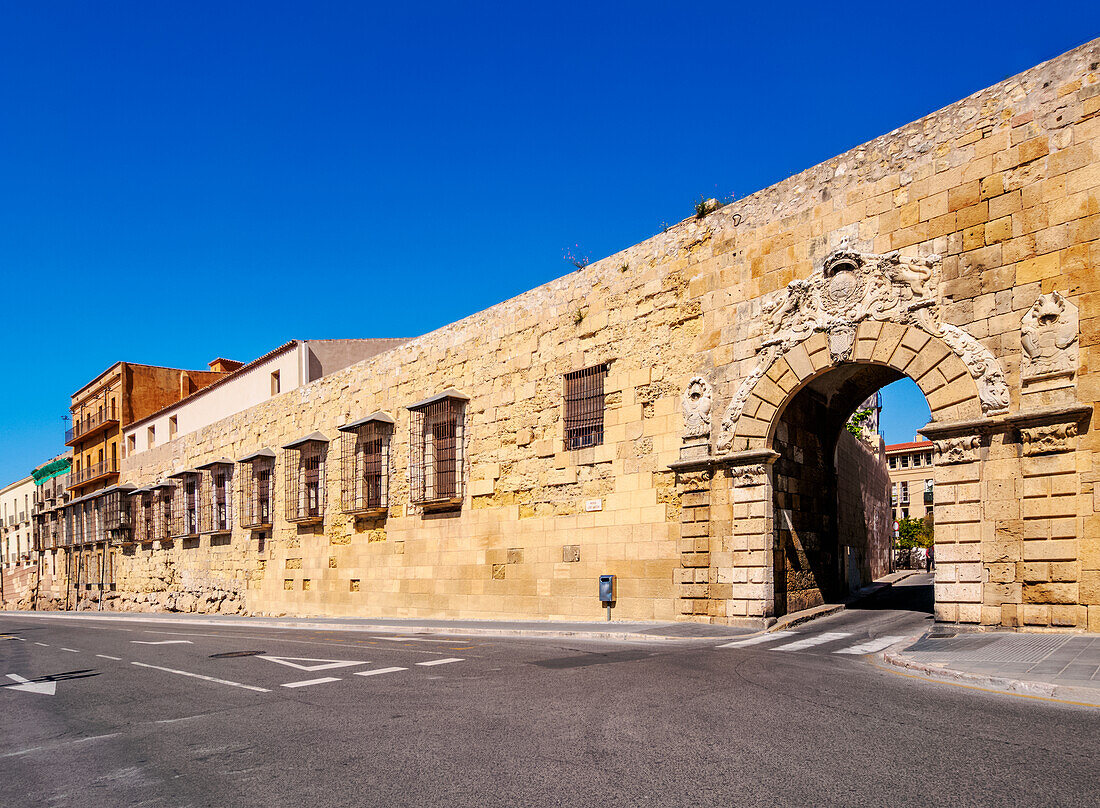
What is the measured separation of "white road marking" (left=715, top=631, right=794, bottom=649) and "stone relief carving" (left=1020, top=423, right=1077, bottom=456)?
3973 mm

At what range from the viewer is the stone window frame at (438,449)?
1834 centimetres

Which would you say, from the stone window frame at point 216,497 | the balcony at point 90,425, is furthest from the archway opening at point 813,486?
the balcony at point 90,425

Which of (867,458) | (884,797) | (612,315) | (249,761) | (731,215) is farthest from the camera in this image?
(867,458)

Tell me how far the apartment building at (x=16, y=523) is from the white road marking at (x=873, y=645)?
57833 mm

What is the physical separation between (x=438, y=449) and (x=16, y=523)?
2124 inches

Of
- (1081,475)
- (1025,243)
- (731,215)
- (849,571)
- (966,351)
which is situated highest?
(731,215)

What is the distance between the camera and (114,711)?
677cm

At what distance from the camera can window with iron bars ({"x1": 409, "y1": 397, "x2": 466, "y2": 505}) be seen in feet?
60.4

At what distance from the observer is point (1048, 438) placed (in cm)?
934

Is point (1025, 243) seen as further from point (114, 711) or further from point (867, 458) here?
point (867, 458)

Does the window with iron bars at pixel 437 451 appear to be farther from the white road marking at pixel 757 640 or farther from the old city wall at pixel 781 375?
the white road marking at pixel 757 640

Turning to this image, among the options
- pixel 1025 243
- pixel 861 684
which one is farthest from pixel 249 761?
pixel 1025 243

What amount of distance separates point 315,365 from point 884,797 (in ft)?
83.7

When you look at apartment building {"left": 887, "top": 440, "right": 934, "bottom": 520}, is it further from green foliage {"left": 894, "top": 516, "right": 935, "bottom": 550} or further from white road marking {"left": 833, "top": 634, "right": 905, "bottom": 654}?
white road marking {"left": 833, "top": 634, "right": 905, "bottom": 654}
